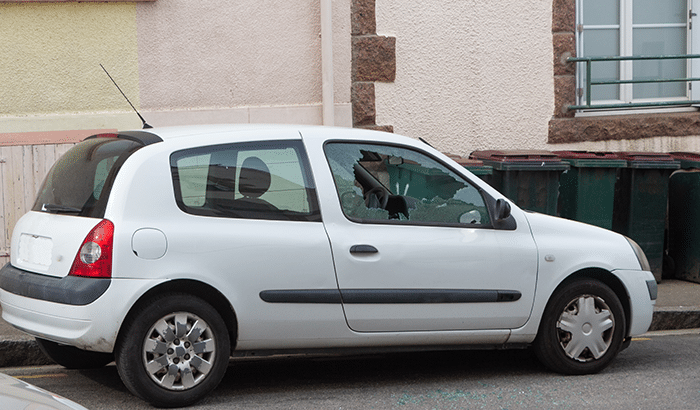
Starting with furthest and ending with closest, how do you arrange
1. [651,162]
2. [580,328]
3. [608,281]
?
1. [651,162]
2. [608,281]
3. [580,328]

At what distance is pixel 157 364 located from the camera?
14.9ft

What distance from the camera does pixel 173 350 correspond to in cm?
457

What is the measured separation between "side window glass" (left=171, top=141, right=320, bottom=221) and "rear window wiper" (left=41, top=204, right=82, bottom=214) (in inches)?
21.6

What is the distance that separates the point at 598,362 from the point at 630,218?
3178mm

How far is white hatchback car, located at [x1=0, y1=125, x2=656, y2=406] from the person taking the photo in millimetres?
4520

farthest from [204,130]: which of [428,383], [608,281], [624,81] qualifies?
[624,81]

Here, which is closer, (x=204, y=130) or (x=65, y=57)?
(x=204, y=130)

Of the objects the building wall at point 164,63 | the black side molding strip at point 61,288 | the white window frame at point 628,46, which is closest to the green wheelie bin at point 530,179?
the building wall at point 164,63

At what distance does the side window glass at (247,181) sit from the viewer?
4.74 meters

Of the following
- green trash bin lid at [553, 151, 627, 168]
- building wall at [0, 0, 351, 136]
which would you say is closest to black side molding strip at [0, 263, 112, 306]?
building wall at [0, 0, 351, 136]

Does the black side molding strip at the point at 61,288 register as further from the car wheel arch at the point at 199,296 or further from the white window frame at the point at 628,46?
the white window frame at the point at 628,46

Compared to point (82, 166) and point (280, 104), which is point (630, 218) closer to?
point (280, 104)

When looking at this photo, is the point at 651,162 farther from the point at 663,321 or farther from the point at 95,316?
the point at 95,316

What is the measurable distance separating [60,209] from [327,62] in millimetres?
4591
